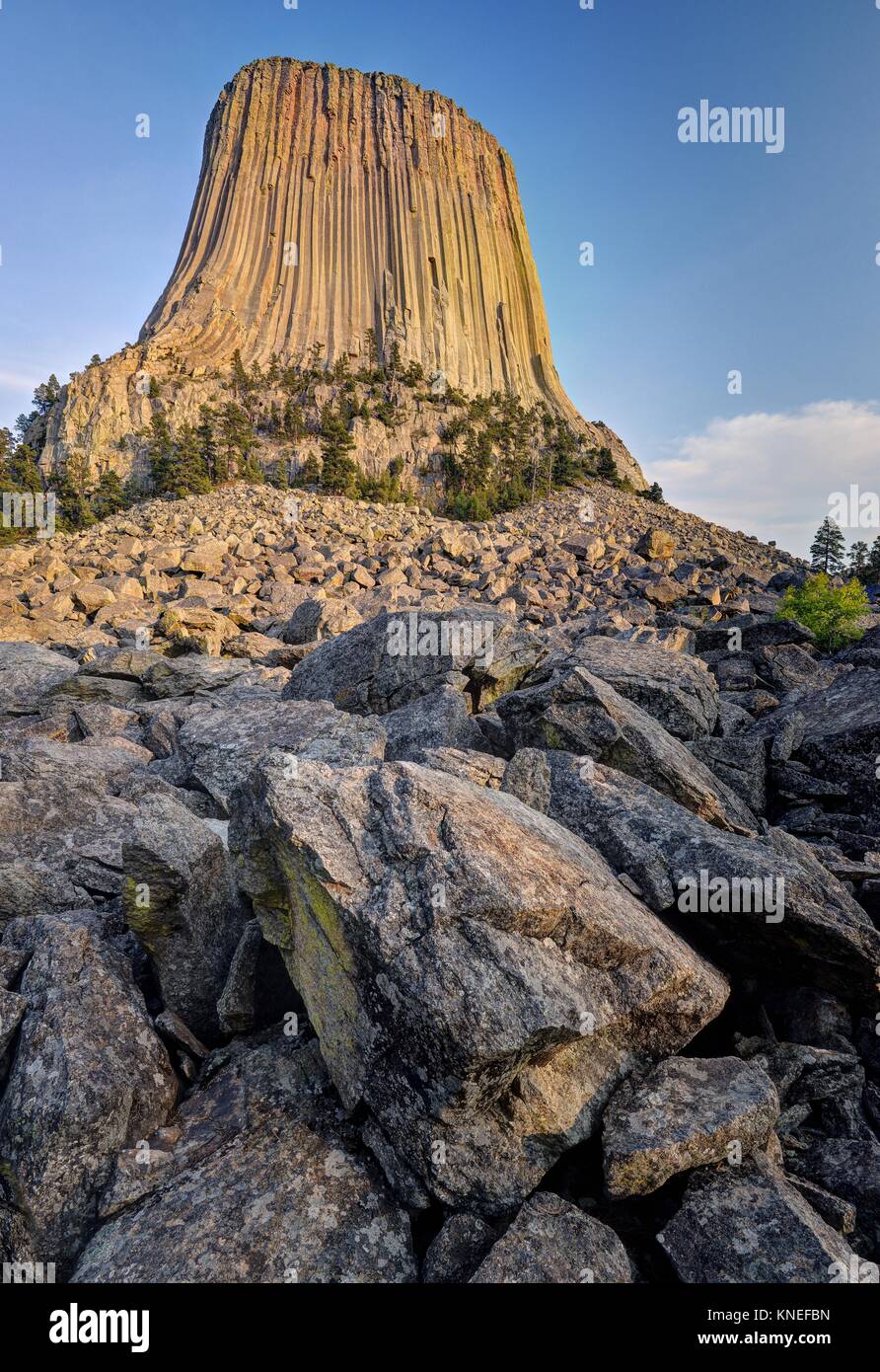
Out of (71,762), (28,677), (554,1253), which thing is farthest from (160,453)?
(554,1253)

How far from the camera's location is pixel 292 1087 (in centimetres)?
555

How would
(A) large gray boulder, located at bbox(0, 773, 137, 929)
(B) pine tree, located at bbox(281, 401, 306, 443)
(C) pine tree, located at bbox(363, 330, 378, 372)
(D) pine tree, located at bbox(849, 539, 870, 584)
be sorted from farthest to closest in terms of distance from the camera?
(C) pine tree, located at bbox(363, 330, 378, 372) → (B) pine tree, located at bbox(281, 401, 306, 443) → (D) pine tree, located at bbox(849, 539, 870, 584) → (A) large gray boulder, located at bbox(0, 773, 137, 929)

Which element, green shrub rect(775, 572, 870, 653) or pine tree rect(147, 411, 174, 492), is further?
pine tree rect(147, 411, 174, 492)

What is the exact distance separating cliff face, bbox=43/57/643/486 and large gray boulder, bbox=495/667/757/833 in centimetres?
10198

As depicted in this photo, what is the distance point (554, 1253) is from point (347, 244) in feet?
444

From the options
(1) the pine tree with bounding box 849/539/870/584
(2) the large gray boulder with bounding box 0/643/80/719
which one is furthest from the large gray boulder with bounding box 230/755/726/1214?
(1) the pine tree with bounding box 849/539/870/584

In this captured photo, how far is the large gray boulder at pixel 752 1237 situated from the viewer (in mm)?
4180

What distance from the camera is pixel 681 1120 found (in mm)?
4785

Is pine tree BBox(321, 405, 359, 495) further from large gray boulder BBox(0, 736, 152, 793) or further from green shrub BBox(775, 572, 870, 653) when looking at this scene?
large gray boulder BBox(0, 736, 152, 793)

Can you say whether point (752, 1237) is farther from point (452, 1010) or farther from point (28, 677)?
point (28, 677)

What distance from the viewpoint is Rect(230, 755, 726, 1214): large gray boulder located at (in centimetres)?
468

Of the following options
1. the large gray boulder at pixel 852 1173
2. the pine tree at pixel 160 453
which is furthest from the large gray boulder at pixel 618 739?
the pine tree at pixel 160 453

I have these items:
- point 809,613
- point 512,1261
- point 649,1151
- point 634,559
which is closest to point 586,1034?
point 649,1151

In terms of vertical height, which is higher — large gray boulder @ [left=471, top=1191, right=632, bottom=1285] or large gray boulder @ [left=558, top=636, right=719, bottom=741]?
large gray boulder @ [left=558, top=636, right=719, bottom=741]
